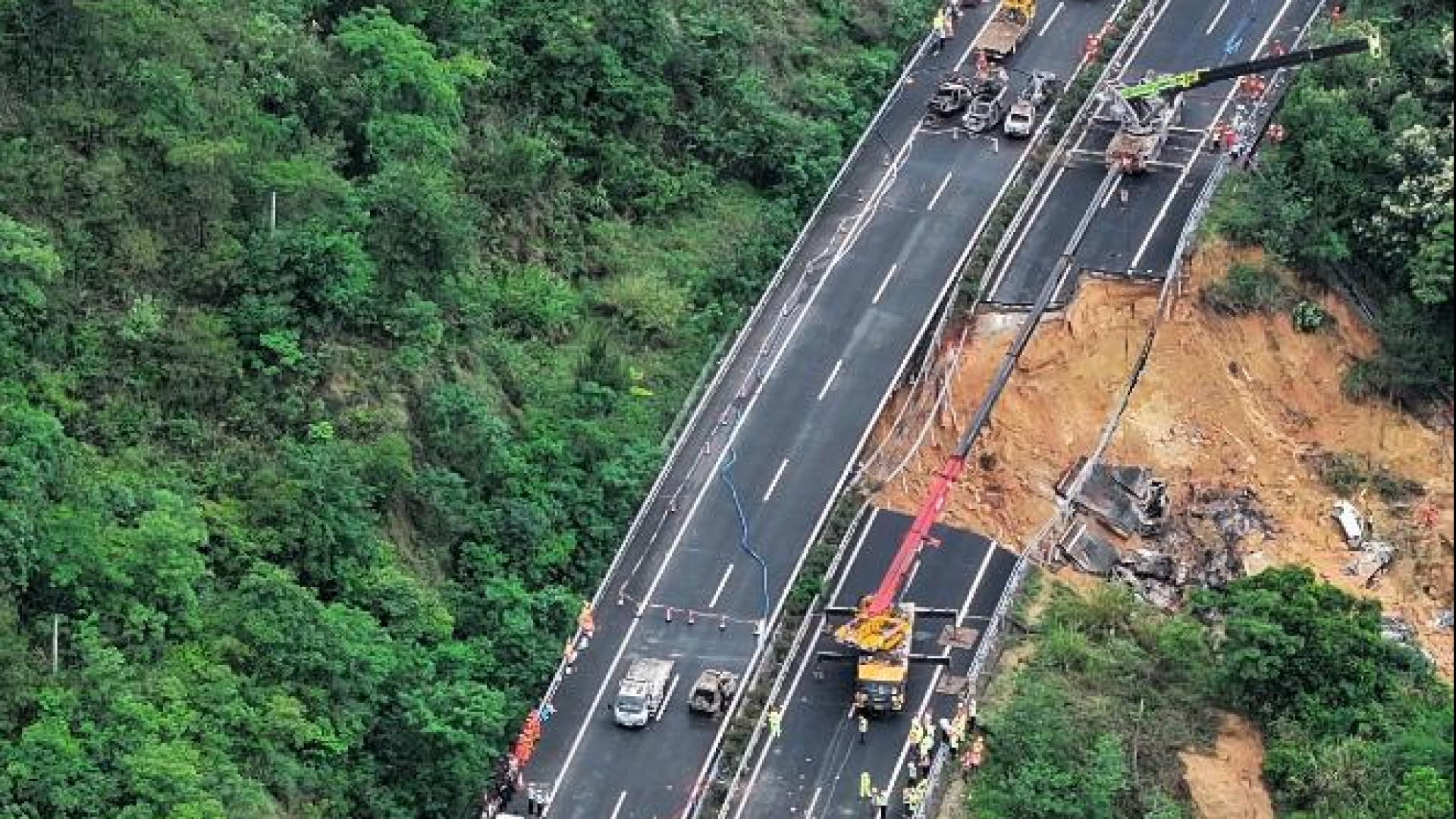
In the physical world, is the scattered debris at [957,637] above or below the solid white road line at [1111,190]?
below

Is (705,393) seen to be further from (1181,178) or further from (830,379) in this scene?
(1181,178)

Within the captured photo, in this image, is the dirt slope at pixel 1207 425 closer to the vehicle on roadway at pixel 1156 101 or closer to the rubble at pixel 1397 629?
the rubble at pixel 1397 629

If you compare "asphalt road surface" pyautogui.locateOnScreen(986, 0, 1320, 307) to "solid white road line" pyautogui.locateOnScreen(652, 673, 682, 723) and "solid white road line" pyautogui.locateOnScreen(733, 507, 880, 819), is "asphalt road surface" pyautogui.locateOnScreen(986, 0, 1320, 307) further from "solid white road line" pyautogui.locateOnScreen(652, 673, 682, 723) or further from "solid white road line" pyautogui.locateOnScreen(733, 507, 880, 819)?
"solid white road line" pyautogui.locateOnScreen(652, 673, 682, 723)

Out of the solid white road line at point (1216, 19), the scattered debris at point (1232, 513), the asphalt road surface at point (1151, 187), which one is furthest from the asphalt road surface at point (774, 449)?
the scattered debris at point (1232, 513)

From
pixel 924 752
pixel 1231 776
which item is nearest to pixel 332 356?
pixel 924 752

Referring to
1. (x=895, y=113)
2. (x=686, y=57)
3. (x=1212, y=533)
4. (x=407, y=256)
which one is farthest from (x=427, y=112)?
(x=1212, y=533)
